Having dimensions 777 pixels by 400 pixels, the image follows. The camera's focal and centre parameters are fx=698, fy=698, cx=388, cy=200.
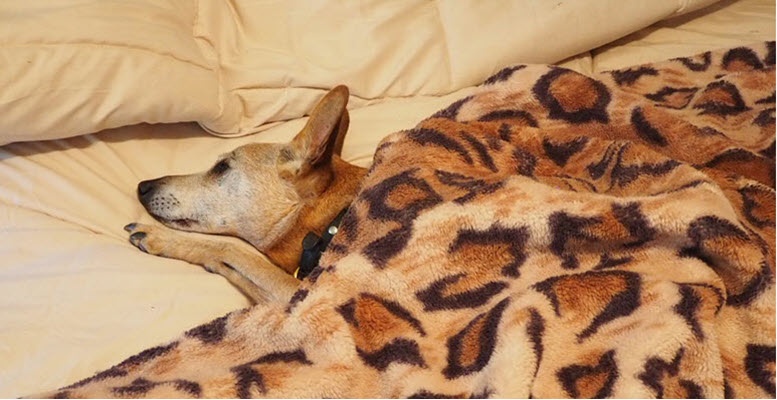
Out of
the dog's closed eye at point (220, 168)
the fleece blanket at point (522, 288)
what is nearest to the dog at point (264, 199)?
the dog's closed eye at point (220, 168)

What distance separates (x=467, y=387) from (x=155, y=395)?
590 millimetres

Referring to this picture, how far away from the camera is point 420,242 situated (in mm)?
1557

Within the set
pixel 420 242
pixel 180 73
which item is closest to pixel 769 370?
pixel 420 242

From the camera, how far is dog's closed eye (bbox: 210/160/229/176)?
78.8 inches

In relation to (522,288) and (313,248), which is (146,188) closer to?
(313,248)

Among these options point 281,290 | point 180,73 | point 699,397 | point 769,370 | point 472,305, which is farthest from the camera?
point 180,73

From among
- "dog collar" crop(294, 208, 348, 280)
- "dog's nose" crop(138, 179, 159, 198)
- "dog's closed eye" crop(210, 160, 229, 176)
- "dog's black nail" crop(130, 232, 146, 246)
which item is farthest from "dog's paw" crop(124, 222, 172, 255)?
"dog collar" crop(294, 208, 348, 280)

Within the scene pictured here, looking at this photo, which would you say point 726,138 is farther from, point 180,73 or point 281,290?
point 180,73

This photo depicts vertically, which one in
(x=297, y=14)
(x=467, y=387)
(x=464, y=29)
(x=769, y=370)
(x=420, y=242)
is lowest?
(x=769, y=370)

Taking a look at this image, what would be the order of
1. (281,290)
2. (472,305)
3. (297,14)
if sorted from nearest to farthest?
1. (472,305)
2. (281,290)
3. (297,14)

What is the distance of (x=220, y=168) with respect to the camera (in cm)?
201

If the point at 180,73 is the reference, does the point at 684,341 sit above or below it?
below

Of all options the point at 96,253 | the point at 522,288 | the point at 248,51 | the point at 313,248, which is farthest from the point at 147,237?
the point at 522,288

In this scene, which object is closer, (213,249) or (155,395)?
(155,395)
